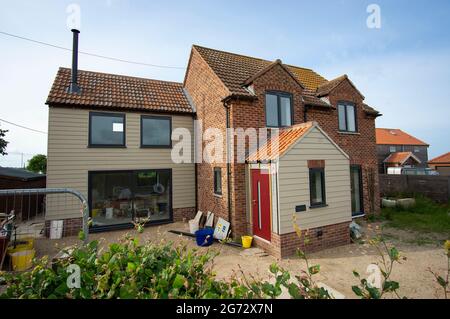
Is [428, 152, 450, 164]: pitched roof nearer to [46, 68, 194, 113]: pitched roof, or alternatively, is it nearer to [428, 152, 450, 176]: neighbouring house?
[428, 152, 450, 176]: neighbouring house

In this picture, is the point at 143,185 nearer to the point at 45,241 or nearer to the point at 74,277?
the point at 45,241

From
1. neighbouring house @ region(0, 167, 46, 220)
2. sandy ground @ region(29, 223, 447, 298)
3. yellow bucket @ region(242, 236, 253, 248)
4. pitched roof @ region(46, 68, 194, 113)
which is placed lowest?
sandy ground @ region(29, 223, 447, 298)

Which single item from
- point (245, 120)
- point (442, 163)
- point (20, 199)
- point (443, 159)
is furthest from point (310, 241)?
point (443, 159)

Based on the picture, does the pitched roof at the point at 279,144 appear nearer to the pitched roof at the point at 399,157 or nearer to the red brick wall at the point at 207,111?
the red brick wall at the point at 207,111

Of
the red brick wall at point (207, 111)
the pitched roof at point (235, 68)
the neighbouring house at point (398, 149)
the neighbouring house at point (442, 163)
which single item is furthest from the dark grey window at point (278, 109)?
the neighbouring house at point (442, 163)

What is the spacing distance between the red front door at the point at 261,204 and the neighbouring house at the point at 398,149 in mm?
36899

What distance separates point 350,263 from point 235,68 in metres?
9.49

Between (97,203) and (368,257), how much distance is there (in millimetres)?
11339

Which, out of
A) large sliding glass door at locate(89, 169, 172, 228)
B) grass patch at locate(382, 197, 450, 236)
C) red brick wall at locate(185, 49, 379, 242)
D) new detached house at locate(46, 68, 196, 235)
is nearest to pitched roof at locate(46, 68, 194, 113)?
new detached house at locate(46, 68, 196, 235)

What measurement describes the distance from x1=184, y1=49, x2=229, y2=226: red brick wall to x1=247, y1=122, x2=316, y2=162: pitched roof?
1546 millimetres

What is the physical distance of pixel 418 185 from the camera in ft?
46.6

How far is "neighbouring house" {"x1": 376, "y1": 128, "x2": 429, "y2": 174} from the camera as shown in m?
34.9

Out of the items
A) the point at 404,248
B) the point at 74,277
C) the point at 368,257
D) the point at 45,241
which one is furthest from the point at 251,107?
the point at 45,241

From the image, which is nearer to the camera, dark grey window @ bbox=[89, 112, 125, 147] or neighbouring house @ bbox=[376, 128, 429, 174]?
dark grey window @ bbox=[89, 112, 125, 147]
